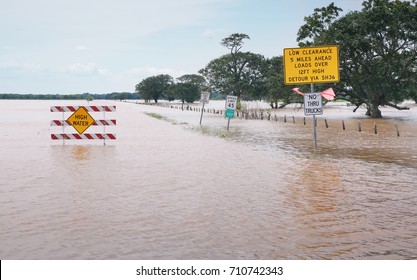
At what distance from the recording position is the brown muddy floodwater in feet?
19.3

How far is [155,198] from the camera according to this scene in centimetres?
901

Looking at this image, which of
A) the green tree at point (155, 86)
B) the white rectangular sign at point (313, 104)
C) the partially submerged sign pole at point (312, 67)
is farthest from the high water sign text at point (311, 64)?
the green tree at point (155, 86)

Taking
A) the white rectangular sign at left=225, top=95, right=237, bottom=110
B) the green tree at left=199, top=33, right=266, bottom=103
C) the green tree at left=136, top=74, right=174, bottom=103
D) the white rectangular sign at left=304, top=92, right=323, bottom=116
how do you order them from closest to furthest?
the white rectangular sign at left=304, top=92, right=323, bottom=116 < the white rectangular sign at left=225, top=95, right=237, bottom=110 < the green tree at left=199, top=33, right=266, bottom=103 < the green tree at left=136, top=74, right=174, bottom=103

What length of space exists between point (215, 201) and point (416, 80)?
45.1 meters

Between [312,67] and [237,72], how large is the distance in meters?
75.1

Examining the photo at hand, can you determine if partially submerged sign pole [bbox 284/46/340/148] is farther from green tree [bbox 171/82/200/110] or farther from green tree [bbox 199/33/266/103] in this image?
green tree [bbox 171/82/200/110]

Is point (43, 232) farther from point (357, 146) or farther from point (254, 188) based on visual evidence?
point (357, 146)

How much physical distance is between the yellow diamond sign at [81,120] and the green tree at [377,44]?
3520cm

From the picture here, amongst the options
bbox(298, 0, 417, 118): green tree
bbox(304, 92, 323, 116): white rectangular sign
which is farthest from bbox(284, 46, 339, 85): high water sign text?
bbox(298, 0, 417, 118): green tree

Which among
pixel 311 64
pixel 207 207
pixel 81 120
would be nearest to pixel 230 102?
pixel 311 64

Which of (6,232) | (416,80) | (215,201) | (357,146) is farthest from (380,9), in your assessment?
(6,232)

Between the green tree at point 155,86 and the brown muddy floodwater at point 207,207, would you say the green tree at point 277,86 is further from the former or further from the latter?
the green tree at point 155,86

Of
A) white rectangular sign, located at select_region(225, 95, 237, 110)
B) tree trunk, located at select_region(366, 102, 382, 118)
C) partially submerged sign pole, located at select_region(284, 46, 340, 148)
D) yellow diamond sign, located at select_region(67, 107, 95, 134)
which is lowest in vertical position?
tree trunk, located at select_region(366, 102, 382, 118)

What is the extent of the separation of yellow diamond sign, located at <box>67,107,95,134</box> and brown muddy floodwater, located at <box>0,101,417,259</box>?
13.6ft
